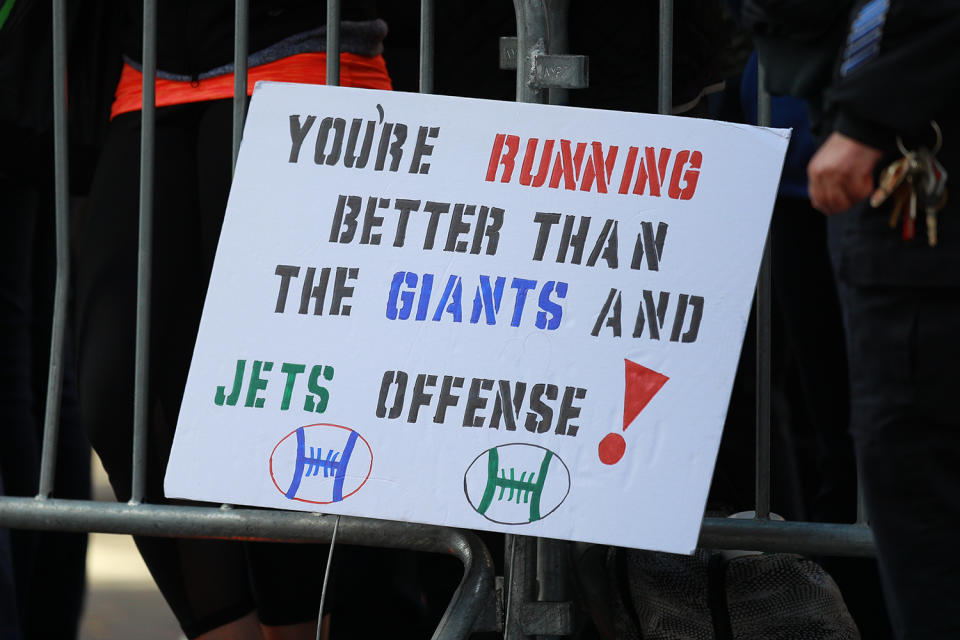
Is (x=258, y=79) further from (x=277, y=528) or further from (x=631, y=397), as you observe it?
(x=631, y=397)

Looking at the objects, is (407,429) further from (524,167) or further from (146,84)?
(146,84)

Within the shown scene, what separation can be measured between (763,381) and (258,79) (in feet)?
3.51

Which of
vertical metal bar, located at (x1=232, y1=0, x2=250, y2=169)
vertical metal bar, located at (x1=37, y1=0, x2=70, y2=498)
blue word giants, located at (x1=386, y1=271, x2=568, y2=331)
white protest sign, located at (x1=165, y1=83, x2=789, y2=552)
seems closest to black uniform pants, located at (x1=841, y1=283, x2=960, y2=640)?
white protest sign, located at (x1=165, y1=83, x2=789, y2=552)

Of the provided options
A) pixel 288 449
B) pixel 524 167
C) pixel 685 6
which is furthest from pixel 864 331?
pixel 685 6

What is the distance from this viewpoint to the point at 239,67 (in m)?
2.48

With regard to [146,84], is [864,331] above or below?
below

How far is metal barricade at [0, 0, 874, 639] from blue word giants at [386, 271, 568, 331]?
35cm

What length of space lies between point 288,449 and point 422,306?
31 cm

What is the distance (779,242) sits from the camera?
3.28 meters

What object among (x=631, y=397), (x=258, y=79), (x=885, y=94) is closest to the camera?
(x=885, y=94)

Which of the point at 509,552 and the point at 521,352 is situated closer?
the point at 521,352

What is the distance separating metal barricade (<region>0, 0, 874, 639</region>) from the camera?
234cm

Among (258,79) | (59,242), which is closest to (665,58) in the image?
(258,79)

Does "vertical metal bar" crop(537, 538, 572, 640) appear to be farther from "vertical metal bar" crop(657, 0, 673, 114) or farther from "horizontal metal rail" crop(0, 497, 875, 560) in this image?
"vertical metal bar" crop(657, 0, 673, 114)
